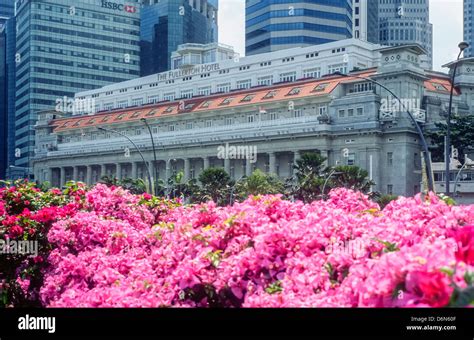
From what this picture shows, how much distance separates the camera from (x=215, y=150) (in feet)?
299

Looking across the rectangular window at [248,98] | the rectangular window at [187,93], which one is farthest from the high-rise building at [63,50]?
the rectangular window at [248,98]

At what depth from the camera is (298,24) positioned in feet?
320

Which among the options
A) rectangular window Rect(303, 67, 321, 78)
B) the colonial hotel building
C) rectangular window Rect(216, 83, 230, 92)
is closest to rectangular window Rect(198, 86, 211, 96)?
rectangular window Rect(216, 83, 230, 92)

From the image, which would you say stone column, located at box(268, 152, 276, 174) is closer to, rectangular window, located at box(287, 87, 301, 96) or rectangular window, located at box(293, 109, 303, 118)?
rectangular window, located at box(293, 109, 303, 118)

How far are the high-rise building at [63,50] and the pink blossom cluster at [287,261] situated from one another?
103959 mm

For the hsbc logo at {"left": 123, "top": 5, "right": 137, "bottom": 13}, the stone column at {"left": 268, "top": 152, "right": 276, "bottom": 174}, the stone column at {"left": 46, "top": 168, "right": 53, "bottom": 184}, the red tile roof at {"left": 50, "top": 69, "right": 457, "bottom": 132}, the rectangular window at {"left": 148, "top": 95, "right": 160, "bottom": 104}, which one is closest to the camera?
the stone column at {"left": 268, "top": 152, "right": 276, "bottom": 174}

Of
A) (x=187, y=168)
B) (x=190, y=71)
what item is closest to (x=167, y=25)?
(x=190, y=71)

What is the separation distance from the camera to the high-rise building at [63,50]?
11925 cm

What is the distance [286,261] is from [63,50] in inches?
4417

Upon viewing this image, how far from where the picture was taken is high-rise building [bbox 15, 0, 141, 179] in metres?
119

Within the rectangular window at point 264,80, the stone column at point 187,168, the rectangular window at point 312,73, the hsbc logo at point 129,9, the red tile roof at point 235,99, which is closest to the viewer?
the red tile roof at point 235,99

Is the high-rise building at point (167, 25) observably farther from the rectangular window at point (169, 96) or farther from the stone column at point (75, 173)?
the stone column at point (75, 173)

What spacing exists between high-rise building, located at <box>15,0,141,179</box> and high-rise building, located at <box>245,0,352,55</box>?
3006 centimetres
